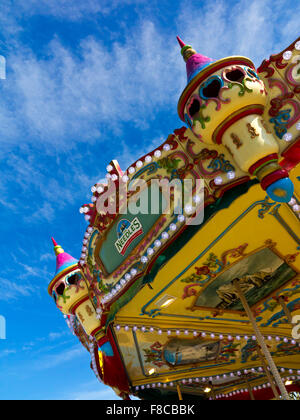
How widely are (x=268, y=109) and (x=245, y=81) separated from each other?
482 mm

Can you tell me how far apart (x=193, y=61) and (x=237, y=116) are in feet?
4.20

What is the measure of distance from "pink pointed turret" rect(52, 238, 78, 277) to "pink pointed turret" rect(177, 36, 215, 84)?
509 centimetres

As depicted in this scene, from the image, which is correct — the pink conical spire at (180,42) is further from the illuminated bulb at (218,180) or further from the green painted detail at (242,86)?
the illuminated bulb at (218,180)

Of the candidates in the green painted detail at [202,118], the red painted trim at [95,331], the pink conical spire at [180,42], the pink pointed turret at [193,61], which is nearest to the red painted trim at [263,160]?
the green painted detail at [202,118]

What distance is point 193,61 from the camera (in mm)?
4297

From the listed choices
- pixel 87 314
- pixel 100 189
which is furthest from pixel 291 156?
pixel 87 314

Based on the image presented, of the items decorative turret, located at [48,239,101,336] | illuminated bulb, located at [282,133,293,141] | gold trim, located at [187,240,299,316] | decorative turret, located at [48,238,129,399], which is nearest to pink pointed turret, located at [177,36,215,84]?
illuminated bulb, located at [282,133,293,141]

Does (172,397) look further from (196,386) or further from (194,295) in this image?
(194,295)

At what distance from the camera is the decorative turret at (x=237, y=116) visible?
347cm

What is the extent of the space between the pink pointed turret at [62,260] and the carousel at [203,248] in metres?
0.04

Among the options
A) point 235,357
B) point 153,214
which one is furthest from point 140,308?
point 235,357

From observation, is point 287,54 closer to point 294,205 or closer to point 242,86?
point 242,86

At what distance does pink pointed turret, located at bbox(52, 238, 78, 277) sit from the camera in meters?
7.21

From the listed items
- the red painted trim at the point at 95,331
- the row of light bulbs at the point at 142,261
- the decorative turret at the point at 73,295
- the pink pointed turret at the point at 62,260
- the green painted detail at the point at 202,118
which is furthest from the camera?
the pink pointed turret at the point at 62,260
